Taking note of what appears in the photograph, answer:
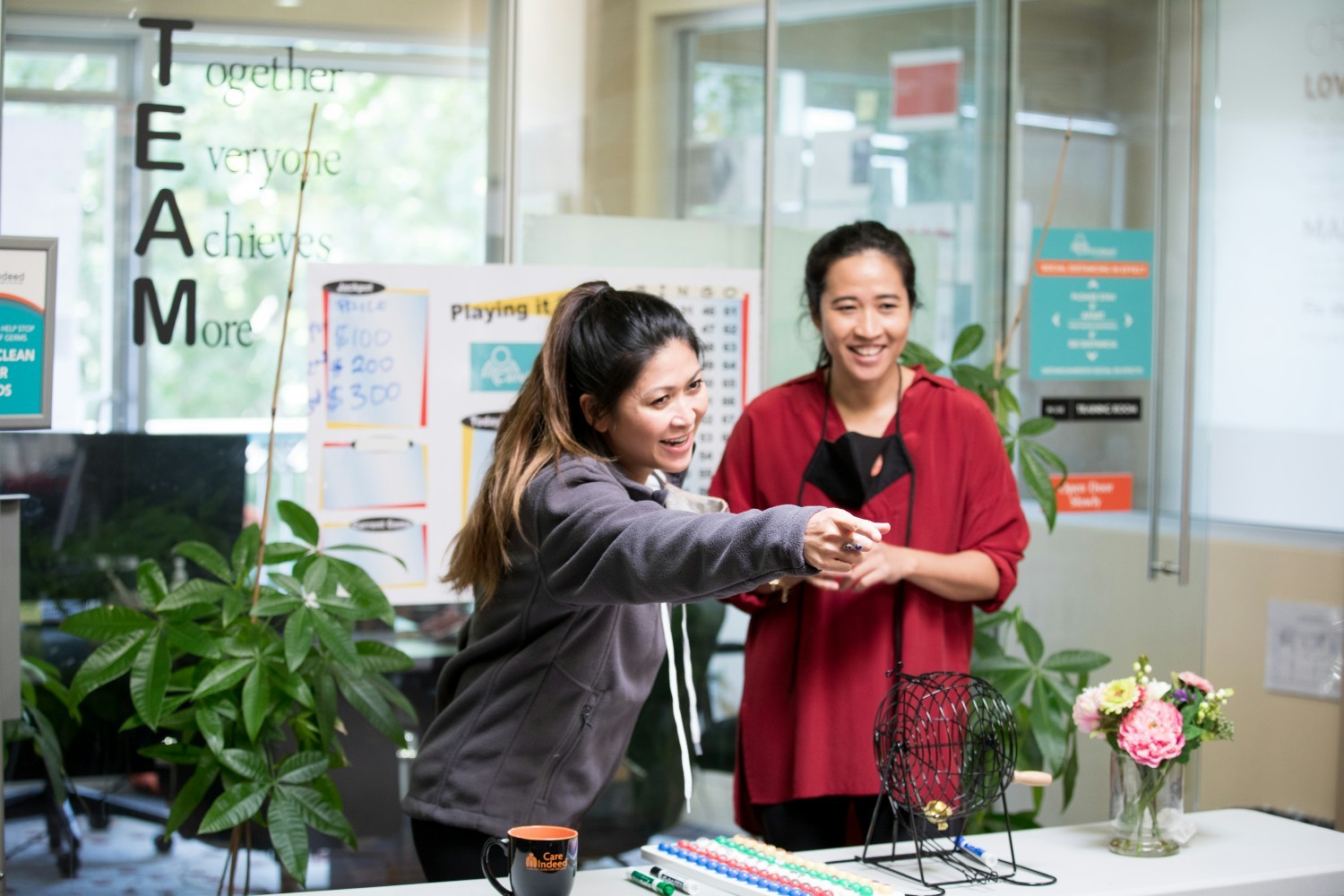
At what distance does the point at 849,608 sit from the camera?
7.60 feet

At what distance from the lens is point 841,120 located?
3475mm

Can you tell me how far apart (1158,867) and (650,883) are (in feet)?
2.35

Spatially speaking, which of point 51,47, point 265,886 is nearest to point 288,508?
point 265,886

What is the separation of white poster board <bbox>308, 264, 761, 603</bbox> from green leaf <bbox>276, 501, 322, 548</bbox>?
0.19 metres

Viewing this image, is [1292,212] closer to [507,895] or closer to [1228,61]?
[1228,61]

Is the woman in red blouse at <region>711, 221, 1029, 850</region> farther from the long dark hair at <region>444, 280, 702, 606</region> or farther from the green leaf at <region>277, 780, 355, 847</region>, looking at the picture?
the green leaf at <region>277, 780, 355, 847</region>

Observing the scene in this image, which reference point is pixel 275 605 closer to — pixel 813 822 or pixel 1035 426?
pixel 813 822

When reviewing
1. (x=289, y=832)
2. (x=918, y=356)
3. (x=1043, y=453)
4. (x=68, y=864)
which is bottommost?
(x=68, y=864)

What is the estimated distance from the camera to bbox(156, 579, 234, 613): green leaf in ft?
8.46

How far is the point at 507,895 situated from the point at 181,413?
179 cm

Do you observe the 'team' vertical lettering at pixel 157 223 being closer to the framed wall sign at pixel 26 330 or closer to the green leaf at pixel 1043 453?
the framed wall sign at pixel 26 330

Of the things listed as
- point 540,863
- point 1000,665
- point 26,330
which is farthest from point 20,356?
point 1000,665

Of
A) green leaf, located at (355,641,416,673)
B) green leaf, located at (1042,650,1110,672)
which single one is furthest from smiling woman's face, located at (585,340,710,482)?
green leaf, located at (1042,650,1110,672)

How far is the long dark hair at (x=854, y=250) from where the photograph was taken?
2.35 m
